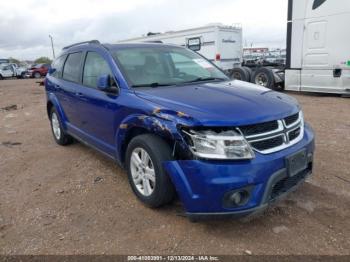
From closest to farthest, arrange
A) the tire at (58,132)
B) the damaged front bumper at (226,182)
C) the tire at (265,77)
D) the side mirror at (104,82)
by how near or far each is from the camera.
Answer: the damaged front bumper at (226,182), the side mirror at (104,82), the tire at (58,132), the tire at (265,77)

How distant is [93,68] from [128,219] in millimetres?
2142

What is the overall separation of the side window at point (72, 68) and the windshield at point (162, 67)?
1.09 metres

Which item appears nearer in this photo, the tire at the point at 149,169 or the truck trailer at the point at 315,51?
the tire at the point at 149,169

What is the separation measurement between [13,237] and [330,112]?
24.4ft

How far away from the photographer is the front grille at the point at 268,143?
114 inches

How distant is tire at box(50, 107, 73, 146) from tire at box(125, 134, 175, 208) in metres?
2.66

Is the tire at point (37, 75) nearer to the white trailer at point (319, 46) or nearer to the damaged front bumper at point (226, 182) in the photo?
the white trailer at point (319, 46)

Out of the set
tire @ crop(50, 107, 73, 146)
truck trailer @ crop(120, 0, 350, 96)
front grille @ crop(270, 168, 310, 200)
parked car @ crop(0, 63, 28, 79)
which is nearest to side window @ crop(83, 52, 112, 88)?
tire @ crop(50, 107, 73, 146)

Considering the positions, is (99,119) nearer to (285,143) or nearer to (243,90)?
(243,90)

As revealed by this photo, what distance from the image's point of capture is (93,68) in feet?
15.0

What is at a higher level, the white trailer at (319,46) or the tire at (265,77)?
the white trailer at (319,46)

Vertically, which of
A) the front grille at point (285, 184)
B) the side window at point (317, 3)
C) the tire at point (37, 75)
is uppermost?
the side window at point (317, 3)

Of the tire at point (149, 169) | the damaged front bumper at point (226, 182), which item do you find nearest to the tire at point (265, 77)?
the tire at point (149, 169)

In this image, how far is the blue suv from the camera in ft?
9.23
